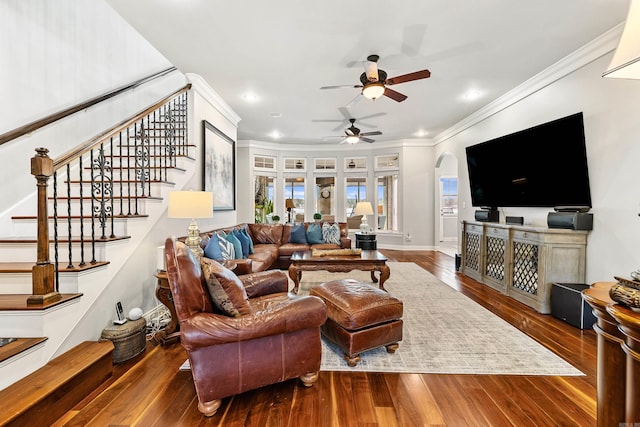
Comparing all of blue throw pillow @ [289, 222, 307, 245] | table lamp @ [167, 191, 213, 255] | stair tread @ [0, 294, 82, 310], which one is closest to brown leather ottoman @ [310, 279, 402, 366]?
table lamp @ [167, 191, 213, 255]

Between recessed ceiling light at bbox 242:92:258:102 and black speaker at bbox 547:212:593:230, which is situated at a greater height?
recessed ceiling light at bbox 242:92:258:102

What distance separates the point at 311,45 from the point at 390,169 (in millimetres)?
5502

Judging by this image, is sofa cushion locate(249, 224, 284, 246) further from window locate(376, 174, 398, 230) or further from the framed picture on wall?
window locate(376, 174, 398, 230)

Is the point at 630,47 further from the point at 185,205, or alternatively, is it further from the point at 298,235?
the point at 298,235

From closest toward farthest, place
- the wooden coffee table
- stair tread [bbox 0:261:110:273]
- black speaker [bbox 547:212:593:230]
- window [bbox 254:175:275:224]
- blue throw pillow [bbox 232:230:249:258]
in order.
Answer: stair tread [bbox 0:261:110:273], black speaker [bbox 547:212:593:230], the wooden coffee table, blue throw pillow [bbox 232:230:249:258], window [bbox 254:175:275:224]

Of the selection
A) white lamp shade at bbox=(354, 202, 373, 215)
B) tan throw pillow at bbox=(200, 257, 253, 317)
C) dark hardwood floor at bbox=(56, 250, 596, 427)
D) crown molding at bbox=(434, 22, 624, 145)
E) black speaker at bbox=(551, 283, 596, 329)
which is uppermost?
crown molding at bbox=(434, 22, 624, 145)

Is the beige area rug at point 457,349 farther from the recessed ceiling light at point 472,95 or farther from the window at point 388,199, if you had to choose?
the window at point 388,199

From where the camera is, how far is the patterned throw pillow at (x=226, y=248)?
358 cm

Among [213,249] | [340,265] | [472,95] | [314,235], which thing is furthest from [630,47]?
[314,235]

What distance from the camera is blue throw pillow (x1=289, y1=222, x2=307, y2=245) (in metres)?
5.79

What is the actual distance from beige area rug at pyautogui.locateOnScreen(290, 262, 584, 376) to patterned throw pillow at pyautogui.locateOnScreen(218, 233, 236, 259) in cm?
170

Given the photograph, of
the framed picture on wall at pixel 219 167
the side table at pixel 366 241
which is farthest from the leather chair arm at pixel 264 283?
the side table at pixel 366 241

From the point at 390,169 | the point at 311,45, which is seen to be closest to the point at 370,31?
the point at 311,45

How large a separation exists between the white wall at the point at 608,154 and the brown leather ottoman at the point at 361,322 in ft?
8.43
